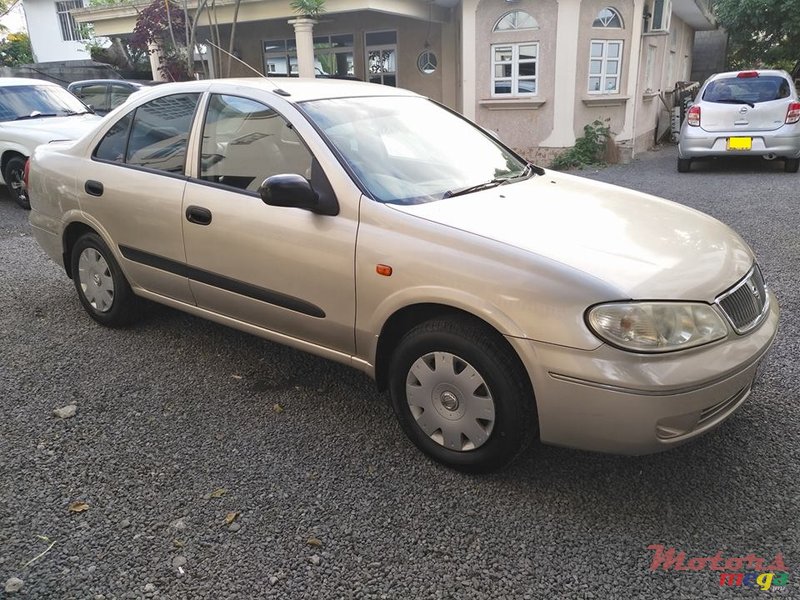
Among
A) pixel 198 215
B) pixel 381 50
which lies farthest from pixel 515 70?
pixel 198 215

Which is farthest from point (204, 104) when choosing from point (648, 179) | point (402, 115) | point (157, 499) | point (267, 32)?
point (267, 32)

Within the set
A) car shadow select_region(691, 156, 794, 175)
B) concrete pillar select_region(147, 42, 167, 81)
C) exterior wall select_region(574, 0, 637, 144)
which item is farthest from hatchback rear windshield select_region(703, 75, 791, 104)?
concrete pillar select_region(147, 42, 167, 81)

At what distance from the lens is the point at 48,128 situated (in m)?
8.13

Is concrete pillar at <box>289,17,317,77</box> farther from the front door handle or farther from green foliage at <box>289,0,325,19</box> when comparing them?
the front door handle

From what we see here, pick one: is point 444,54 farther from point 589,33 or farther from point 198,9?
point 198,9

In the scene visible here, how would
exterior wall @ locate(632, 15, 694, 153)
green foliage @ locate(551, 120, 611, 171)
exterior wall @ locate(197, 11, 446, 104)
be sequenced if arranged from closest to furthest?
green foliage @ locate(551, 120, 611, 171), exterior wall @ locate(632, 15, 694, 153), exterior wall @ locate(197, 11, 446, 104)

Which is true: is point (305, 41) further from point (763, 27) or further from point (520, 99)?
point (763, 27)

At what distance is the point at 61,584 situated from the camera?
2.26m

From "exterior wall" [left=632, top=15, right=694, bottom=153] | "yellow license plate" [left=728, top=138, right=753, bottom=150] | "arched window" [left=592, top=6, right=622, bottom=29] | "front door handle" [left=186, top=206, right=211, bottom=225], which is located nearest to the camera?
"front door handle" [left=186, top=206, right=211, bottom=225]

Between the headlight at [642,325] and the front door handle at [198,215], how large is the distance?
2038mm

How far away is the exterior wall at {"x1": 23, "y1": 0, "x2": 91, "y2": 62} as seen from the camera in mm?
26438

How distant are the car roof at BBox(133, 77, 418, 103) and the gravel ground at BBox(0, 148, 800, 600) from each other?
5.01ft

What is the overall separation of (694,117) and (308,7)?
23.1 ft

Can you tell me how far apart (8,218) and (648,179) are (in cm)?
909
